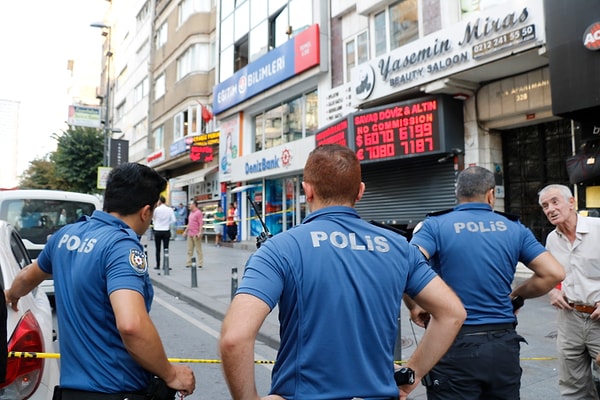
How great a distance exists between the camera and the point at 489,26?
910 centimetres

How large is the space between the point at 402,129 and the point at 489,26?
318 cm

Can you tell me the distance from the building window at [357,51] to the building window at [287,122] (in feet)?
7.59

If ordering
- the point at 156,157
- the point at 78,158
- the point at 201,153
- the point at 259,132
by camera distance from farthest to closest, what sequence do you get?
the point at 78,158, the point at 156,157, the point at 201,153, the point at 259,132

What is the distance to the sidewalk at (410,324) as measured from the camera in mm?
4434

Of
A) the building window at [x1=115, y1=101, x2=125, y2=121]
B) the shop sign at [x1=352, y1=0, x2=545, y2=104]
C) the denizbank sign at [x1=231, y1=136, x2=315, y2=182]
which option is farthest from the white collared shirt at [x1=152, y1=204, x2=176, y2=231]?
the building window at [x1=115, y1=101, x2=125, y2=121]

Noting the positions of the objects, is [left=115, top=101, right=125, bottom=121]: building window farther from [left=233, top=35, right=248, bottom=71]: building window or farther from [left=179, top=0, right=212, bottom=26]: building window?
[left=233, top=35, right=248, bottom=71]: building window

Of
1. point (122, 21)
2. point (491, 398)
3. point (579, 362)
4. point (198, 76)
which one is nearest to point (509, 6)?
point (579, 362)

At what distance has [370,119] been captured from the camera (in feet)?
40.7

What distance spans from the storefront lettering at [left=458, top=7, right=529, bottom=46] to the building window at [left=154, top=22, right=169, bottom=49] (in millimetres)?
25434

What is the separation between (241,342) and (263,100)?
18.8 m

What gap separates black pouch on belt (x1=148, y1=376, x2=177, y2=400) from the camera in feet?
6.79

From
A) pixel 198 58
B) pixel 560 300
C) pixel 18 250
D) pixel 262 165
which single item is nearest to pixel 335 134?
pixel 262 165

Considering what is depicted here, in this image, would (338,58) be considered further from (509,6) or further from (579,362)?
(579,362)

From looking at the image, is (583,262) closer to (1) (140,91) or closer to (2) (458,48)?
(2) (458,48)
